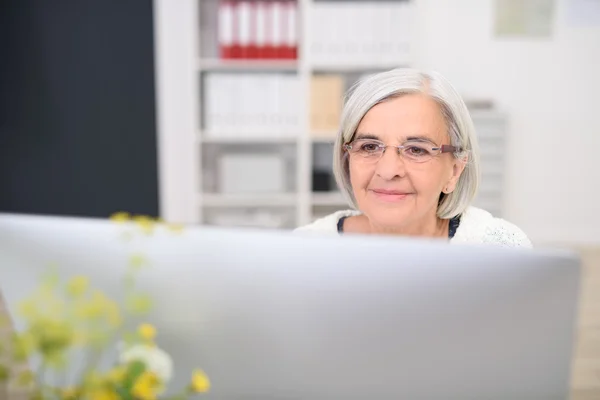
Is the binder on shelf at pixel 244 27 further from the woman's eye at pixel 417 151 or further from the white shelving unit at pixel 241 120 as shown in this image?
the woman's eye at pixel 417 151

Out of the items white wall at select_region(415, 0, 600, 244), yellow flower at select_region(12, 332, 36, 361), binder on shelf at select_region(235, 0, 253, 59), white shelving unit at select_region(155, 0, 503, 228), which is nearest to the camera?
yellow flower at select_region(12, 332, 36, 361)

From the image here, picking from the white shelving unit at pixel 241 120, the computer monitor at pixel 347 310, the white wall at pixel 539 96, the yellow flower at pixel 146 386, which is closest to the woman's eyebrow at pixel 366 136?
the computer monitor at pixel 347 310

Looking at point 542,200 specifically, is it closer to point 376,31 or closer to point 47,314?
point 376,31

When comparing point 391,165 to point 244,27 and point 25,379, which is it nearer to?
point 25,379

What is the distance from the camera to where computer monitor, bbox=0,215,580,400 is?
626 mm

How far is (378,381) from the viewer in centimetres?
68

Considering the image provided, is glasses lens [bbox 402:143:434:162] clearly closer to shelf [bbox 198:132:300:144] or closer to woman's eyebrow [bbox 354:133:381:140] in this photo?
woman's eyebrow [bbox 354:133:381:140]

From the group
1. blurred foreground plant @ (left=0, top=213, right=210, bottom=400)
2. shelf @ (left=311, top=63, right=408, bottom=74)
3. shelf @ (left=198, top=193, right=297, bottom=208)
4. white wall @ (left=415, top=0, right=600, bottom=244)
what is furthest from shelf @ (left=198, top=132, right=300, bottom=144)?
blurred foreground plant @ (left=0, top=213, right=210, bottom=400)

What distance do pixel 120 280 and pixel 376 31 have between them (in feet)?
10.6

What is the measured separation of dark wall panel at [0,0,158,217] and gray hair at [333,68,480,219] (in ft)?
9.29

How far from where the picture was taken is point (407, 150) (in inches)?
51.8

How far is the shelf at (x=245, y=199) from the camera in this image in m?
3.92

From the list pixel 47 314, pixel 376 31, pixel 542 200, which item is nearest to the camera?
pixel 47 314

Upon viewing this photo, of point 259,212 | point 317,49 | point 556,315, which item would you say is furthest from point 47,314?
point 259,212
